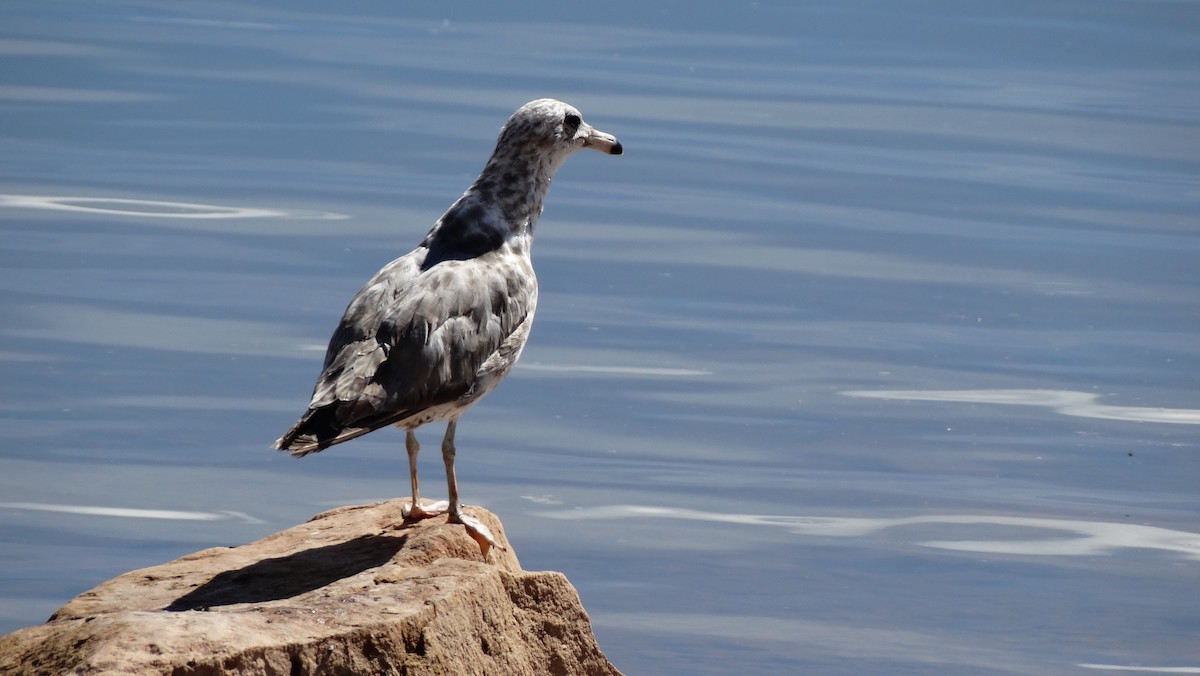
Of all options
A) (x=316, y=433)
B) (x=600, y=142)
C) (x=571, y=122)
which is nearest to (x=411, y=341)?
(x=316, y=433)

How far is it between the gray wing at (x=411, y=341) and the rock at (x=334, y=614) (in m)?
0.50

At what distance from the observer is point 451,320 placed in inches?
328

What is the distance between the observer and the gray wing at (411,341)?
303 inches

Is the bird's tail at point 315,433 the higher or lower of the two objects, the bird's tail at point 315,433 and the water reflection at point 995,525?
the higher

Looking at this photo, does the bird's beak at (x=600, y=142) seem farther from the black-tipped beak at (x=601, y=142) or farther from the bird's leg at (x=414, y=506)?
the bird's leg at (x=414, y=506)

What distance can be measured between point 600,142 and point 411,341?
5.96 feet

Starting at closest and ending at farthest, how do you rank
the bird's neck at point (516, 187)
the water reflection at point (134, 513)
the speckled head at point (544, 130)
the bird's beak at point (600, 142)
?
the bird's neck at point (516, 187)
the speckled head at point (544, 130)
the bird's beak at point (600, 142)
the water reflection at point (134, 513)

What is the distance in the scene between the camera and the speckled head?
9.20 m

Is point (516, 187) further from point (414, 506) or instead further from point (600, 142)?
point (414, 506)

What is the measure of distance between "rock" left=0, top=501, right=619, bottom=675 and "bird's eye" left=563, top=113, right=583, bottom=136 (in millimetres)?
1847

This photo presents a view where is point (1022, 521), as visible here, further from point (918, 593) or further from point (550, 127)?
point (550, 127)

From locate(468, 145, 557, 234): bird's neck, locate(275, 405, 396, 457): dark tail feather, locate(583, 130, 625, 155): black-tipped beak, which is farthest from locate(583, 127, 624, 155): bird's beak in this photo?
locate(275, 405, 396, 457): dark tail feather

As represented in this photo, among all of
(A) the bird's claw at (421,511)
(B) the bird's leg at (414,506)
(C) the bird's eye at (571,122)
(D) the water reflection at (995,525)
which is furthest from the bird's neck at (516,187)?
(D) the water reflection at (995,525)

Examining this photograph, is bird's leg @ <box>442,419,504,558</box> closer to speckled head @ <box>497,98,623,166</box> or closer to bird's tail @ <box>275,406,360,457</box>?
bird's tail @ <box>275,406,360,457</box>
